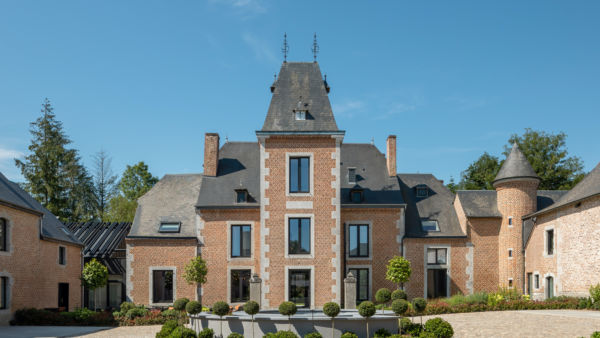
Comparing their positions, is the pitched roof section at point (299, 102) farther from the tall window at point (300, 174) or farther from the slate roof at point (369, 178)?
the slate roof at point (369, 178)

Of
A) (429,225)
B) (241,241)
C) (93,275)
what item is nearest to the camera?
(93,275)

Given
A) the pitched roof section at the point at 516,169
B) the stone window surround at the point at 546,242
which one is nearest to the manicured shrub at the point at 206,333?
the stone window surround at the point at 546,242

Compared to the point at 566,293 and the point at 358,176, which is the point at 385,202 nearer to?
the point at 358,176

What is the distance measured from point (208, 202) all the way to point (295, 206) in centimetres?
501

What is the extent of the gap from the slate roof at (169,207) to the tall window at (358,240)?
7868 mm

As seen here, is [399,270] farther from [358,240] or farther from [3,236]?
[3,236]

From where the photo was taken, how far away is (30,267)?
22.3 metres

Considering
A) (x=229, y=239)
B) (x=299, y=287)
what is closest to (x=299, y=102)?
(x=229, y=239)

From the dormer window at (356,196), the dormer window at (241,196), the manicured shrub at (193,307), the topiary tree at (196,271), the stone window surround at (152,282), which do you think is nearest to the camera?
the manicured shrub at (193,307)

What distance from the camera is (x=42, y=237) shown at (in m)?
23.3

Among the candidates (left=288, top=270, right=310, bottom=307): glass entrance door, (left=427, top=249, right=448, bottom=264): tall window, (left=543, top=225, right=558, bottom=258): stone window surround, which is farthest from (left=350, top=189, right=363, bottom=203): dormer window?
(left=543, top=225, right=558, bottom=258): stone window surround

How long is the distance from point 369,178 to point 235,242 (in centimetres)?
798

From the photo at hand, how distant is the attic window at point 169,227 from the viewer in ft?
86.9

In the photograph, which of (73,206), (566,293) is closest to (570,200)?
(566,293)
